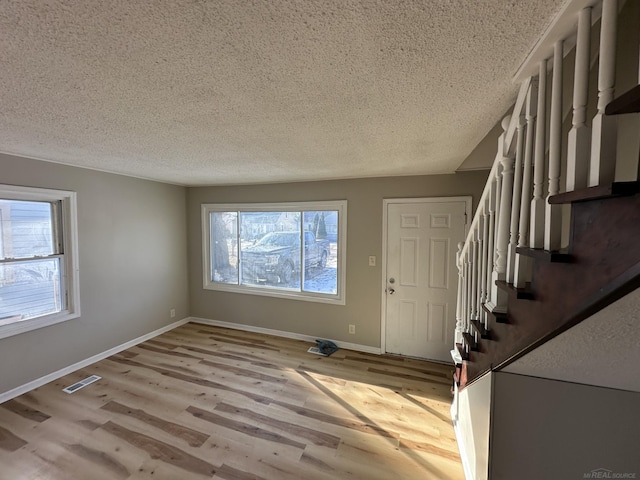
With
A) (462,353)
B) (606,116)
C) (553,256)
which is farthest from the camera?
(462,353)

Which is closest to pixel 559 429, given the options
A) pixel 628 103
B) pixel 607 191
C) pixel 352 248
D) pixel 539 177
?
pixel 539 177

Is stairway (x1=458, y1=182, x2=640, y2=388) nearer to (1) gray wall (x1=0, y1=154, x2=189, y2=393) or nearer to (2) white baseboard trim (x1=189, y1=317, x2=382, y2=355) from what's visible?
(2) white baseboard trim (x1=189, y1=317, x2=382, y2=355)

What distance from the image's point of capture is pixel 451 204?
3061 mm

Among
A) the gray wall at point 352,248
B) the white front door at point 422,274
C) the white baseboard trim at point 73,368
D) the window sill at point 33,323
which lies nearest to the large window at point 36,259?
the window sill at point 33,323

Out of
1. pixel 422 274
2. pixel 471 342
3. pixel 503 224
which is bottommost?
pixel 471 342

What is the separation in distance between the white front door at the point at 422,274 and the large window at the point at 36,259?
11.8 ft

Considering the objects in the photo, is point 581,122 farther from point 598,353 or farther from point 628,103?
point 598,353

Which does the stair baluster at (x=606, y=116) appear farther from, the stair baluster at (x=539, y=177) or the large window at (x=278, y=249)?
the large window at (x=278, y=249)

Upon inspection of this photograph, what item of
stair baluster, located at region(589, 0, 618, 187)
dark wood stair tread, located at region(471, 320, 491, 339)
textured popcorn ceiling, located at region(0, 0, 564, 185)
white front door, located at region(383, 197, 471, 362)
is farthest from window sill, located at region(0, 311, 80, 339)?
stair baluster, located at region(589, 0, 618, 187)

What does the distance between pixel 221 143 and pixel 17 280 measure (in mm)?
2488

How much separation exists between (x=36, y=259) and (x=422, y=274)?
4141 millimetres

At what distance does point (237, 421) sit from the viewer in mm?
2213

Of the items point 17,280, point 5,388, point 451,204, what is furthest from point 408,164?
point 5,388

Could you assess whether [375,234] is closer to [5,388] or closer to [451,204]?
[451,204]
